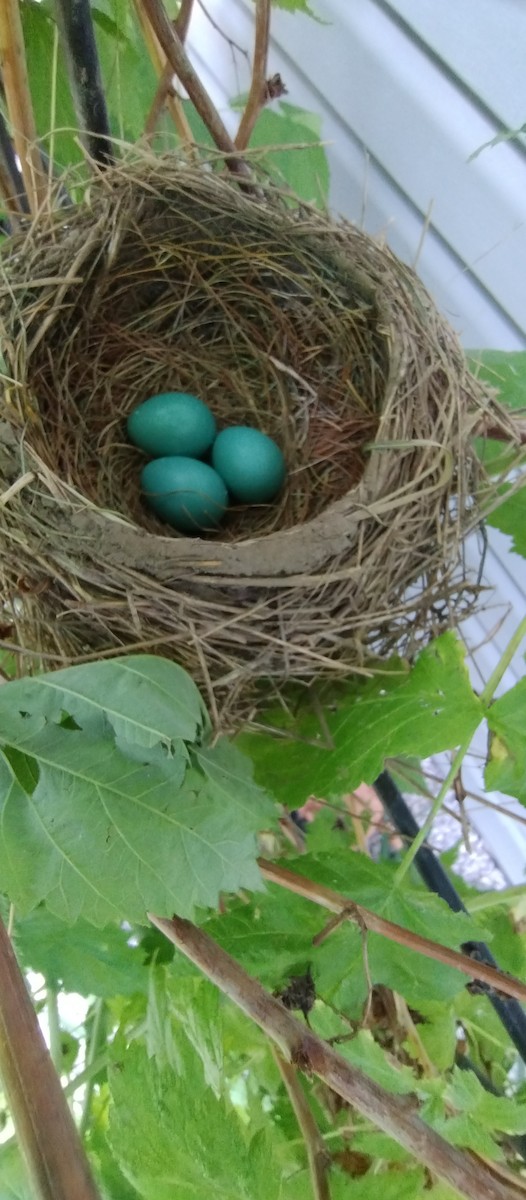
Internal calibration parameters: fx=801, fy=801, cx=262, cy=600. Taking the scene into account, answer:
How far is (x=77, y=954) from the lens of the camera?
2.15 feet

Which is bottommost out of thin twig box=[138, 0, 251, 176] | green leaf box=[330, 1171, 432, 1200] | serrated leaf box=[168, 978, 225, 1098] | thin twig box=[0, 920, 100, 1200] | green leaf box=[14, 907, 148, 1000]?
green leaf box=[14, 907, 148, 1000]

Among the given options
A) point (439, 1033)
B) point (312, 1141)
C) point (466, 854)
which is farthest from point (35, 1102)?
point (466, 854)

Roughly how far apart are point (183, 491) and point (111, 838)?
56cm

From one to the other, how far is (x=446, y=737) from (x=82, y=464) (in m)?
0.54

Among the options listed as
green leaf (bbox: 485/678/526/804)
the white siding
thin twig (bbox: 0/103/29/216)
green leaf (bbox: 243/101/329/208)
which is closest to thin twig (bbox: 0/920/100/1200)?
green leaf (bbox: 485/678/526/804)

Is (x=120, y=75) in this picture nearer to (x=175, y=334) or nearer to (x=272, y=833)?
(x=175, y=334)

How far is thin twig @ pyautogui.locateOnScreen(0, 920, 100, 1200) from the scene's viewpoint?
0.28 metres

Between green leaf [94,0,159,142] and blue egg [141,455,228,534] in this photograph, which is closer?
green leaf [94,0,159,142]

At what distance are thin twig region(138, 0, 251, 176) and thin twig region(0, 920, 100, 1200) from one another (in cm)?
68

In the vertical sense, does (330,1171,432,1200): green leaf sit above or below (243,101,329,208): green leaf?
below

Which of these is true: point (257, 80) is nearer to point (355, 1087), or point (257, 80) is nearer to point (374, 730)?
point (374, 730)

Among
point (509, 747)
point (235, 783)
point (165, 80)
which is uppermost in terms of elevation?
point (165, 80)

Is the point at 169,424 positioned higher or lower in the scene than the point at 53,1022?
higher

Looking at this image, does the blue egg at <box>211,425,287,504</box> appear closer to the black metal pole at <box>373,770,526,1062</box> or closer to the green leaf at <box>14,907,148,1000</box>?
the black metal pole at <box>373,770,526,1062</box>
